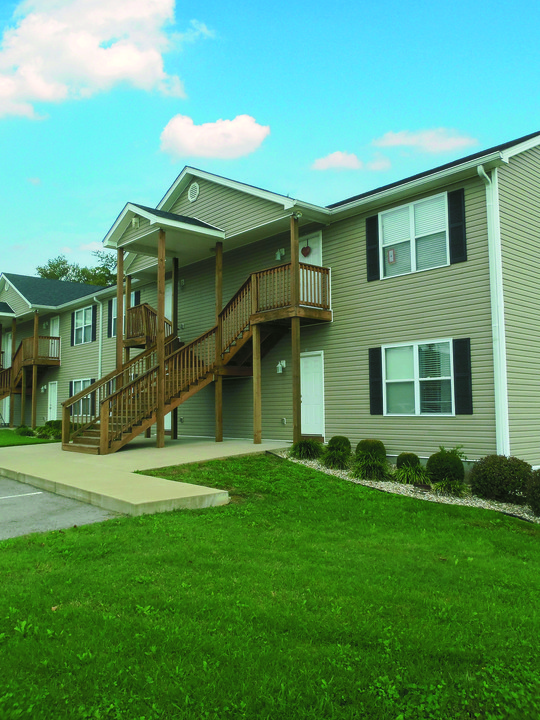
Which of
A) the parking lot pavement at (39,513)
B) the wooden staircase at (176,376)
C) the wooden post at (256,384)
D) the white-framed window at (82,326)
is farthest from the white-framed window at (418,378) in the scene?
the white-framed window at (82,326)

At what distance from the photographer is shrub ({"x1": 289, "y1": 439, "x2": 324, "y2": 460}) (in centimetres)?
1202

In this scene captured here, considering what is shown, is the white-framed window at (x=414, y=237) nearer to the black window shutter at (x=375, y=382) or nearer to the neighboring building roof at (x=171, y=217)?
the black window shutter at (x=375, y=382)

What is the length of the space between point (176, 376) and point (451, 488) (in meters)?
7.60

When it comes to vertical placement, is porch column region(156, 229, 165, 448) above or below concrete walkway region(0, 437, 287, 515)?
above

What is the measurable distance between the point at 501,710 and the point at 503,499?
6.91 meters

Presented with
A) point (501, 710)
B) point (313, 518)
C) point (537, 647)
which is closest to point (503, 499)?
point (313, 518)

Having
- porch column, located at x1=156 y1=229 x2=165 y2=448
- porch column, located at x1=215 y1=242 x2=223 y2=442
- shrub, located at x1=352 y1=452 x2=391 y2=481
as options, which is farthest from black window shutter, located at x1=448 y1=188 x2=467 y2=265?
porch column, located at x1=156 y1=229 x2=165 y2=448

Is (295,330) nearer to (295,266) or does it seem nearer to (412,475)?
(295,266)

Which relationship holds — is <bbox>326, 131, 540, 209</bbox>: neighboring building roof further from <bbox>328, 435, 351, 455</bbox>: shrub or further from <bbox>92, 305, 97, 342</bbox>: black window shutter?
<bbox>92, 305, 97, 342</bbox>: black window shutter

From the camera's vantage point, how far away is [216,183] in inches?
632

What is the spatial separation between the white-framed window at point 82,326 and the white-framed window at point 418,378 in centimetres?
1595

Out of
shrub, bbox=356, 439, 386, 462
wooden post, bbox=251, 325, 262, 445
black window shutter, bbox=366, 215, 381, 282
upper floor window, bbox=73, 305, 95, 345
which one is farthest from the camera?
upper floor window, bbox=73, 305, 95, 345

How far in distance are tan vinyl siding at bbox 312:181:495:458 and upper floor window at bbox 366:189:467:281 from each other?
0.17 meters

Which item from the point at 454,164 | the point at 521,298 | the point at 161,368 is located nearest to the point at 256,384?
the point at 161,368
